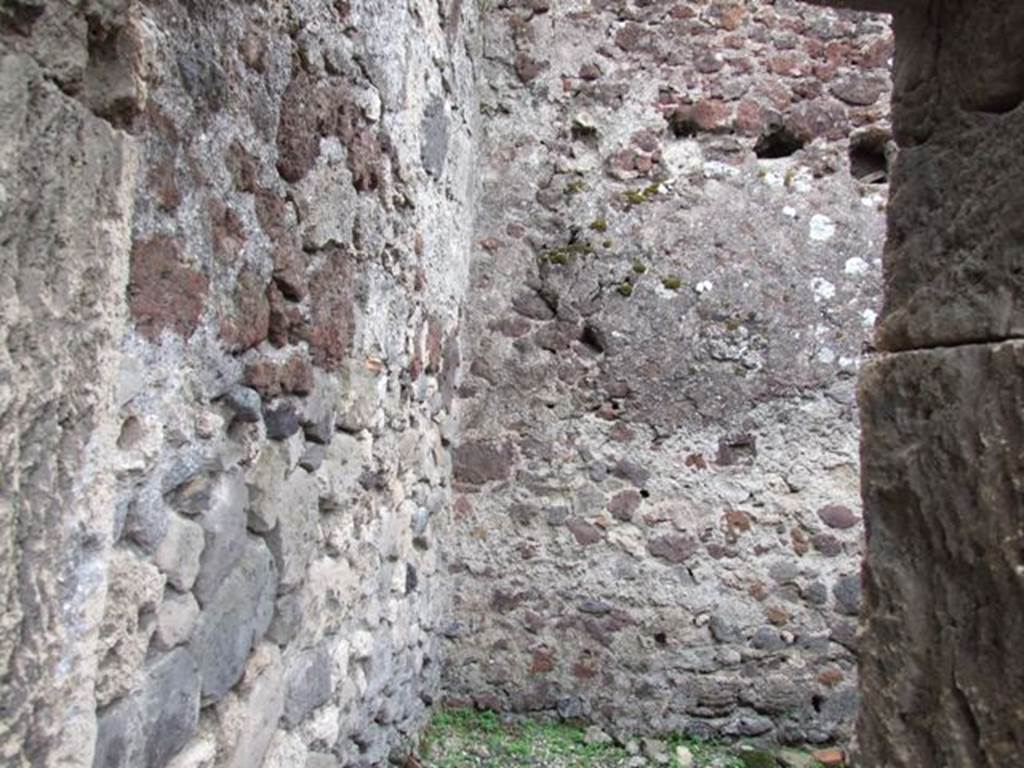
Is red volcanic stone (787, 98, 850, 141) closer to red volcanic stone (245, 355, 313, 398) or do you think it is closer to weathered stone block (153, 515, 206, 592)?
red volcanic stone (245, 355, 313, 398)

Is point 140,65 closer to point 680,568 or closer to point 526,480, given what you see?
point 526,480

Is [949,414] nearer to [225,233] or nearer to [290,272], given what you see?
[225,233]

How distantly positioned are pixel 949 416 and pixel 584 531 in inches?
107

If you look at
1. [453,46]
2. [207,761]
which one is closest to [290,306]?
[207,761]

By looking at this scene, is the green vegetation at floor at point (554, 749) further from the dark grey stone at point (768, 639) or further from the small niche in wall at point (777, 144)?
the small niche in wall at point (777, 144)

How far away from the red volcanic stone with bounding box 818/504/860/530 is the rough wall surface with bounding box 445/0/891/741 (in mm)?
11

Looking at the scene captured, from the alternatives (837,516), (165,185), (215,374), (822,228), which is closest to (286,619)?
(215,374)

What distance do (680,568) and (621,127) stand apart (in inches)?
76.0

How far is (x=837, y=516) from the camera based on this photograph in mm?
3607

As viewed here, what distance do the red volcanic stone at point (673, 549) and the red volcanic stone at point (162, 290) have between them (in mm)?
2591

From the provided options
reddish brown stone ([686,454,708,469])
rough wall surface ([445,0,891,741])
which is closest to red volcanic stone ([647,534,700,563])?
rough wall surface ([445,0,891,741])

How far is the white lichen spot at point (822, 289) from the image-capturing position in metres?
3.75

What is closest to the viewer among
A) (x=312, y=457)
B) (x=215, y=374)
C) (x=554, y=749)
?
(x=215, y=374)

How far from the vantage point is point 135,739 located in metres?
1.25
